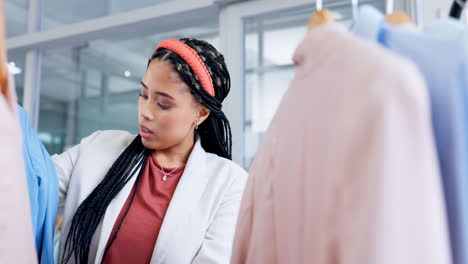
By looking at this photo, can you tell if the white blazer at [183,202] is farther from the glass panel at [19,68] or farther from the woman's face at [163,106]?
the glass panel at [19,68]

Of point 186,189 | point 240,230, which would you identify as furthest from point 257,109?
point 240,230

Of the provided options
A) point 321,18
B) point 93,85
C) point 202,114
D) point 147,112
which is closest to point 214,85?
point 202,114

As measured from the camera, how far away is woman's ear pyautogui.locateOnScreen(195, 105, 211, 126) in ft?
4.02

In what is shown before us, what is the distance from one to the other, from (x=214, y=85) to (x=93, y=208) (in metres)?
0.46

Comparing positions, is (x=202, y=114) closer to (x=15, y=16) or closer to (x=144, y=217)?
(x=144, y=217)

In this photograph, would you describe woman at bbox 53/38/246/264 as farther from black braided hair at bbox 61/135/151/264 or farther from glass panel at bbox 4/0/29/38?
glass panel at bbox 4/0/29/38

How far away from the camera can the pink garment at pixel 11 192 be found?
52 centimetres

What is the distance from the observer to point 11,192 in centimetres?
54

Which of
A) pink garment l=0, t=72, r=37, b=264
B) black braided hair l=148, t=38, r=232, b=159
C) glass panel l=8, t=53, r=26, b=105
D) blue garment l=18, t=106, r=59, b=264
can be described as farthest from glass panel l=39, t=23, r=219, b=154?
pink garment l=0, t=72, r=37, b=264

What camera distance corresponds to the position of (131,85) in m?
2.40

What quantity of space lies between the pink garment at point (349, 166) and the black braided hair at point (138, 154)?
603mm

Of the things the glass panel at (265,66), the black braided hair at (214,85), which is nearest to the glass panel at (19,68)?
the glass panel at (265,66)

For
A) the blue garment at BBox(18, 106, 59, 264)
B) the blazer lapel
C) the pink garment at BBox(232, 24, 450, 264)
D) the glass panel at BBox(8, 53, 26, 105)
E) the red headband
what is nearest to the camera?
the pink garment at BBox(232, 24, 450, 264)

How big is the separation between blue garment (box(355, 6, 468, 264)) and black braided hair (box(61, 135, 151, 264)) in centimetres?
85
